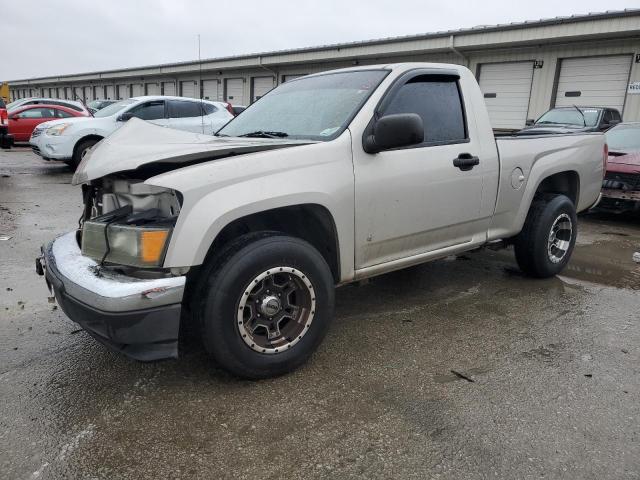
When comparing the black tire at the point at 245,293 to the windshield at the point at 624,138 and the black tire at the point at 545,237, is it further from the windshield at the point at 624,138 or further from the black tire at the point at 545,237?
the windshield at the point at 624,138

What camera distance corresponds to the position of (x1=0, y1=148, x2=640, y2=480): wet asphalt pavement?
7.31ft

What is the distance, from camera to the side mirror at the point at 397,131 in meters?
2.97

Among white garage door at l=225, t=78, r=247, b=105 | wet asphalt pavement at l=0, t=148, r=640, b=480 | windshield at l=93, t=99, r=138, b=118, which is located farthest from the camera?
white garage door at l=225, t=78, r=247, b=105

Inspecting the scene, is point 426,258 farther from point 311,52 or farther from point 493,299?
point 311,52

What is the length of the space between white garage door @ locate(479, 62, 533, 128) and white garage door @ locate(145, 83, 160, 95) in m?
23.5

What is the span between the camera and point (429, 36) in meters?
17.2

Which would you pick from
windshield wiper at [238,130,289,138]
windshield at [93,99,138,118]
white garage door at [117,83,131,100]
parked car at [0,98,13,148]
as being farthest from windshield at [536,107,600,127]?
white garage door at [117,83,131,100]

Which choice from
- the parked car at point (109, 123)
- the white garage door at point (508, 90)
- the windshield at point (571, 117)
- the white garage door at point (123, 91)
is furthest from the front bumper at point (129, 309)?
the white garage door at point (123, 91)

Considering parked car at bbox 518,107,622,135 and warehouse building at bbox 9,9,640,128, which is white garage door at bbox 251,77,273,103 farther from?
parked car at bbox 518,107,622,135

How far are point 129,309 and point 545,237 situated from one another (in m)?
3.74

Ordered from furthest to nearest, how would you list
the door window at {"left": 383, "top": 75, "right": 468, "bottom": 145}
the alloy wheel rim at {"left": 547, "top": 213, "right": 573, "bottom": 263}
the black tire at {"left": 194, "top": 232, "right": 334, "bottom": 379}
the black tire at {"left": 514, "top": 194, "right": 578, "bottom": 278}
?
the alloy wheel rim at {"left": 547, "top": 213, "right": 573, "bottom": 263} < the black tire at {"left": 514, "top": 194, "right": 578, "bottom": 278} < the door window at {"left": 383, "top": 75, "right": 468, "bottom": 145} < the black tire at {"left": 194, "top": 232, "right": 334, "bottom": 379}

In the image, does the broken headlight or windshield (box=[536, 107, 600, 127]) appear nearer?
the broken headlight

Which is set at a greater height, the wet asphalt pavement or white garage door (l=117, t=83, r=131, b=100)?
white garage door (l=117, t=83, r=131, b=100)

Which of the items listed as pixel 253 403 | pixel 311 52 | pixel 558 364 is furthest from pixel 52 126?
pixel 311 52
